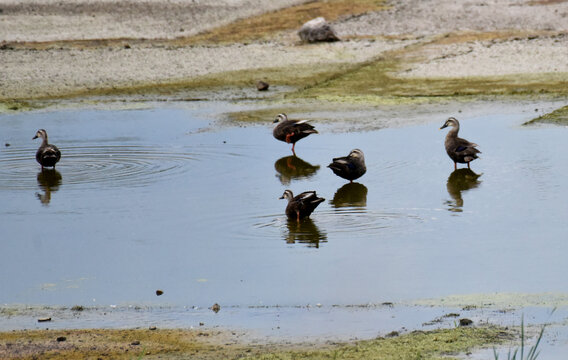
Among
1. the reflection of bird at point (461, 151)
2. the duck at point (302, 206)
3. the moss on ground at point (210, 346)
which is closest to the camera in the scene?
the moss on ground at point (210, 346)

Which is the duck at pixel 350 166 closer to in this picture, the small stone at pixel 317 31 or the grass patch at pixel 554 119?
the grass patch at pixel 554 119

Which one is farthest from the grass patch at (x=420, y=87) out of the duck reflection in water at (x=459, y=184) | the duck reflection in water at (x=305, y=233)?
the duck reflection in water at (x=305, y=233)

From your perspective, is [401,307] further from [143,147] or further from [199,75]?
[199,75]

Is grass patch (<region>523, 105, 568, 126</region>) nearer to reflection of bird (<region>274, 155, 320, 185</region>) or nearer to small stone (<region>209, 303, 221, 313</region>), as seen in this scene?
reflection of bird (<region>274, 155, 320, 185</region>)

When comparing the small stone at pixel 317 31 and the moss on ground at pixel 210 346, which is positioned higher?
the small stone at pixel 317 31

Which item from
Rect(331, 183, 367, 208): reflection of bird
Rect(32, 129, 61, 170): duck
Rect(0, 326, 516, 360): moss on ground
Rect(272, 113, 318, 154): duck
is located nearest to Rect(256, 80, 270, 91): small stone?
Rect(272, 113, 318, 154): duck

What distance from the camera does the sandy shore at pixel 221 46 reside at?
1050 inches

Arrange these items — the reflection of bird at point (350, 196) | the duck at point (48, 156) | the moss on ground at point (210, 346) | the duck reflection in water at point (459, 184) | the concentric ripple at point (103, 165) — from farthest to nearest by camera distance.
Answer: the duck at point (48, 156) → the concentric ripple at point (103, 165) → the reflection of bird at point (350, 196) → the duck reflection in water at point (459, 184) → the moss on ground at point (210, 346)

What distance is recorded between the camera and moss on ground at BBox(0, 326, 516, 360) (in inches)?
340

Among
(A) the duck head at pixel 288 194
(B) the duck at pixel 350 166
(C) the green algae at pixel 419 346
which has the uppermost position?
(B) the duck at pixel 350 166

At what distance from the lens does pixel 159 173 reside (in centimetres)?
1688

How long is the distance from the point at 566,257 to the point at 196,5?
24.8 m

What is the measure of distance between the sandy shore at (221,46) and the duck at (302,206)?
1276cm

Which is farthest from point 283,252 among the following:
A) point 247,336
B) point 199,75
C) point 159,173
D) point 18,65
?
point 18,65
